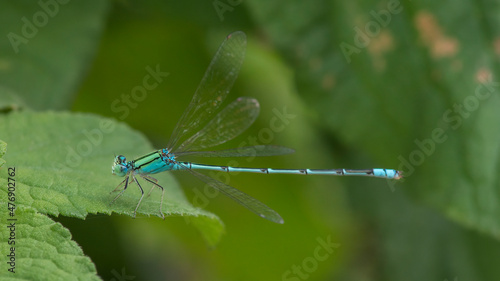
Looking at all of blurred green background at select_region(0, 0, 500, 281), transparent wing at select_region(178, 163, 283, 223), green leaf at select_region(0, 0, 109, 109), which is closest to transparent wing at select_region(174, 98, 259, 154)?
transparent wing at select_region(178, 163, 283, 223)

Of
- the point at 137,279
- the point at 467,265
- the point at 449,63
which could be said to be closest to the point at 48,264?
the point at 137,279

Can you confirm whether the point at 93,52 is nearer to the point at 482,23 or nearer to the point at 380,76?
the point at 380,76

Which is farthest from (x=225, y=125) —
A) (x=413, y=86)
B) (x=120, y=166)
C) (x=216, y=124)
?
(x=413, y=86)

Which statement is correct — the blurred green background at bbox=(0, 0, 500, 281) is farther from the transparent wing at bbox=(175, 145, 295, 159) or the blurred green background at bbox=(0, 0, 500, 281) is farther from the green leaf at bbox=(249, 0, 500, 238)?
the transparent wing at bbox=(175, 145, 295, 159)

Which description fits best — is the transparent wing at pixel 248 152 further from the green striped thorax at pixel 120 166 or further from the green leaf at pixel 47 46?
the green leaf at pixel 47 46

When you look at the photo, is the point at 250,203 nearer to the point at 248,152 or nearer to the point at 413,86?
the point at 248,152

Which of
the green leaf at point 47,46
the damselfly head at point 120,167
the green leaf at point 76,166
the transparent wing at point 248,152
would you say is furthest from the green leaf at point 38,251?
the green leaf at point 47,46

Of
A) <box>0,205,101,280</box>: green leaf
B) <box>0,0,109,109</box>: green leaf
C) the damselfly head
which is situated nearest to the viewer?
<box>0,205,101,280</box>: green leaf
